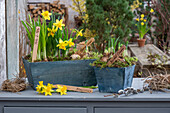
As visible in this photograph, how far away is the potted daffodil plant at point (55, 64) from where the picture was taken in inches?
51.1

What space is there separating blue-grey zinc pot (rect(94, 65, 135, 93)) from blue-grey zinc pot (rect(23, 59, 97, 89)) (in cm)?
12

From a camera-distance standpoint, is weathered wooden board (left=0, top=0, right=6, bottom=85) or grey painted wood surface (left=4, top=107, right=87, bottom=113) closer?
grey painted wood surface (left=4, top=107, right=87, bottom=113)

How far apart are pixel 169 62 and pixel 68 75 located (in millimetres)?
3165

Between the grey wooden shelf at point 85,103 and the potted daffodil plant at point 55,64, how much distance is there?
5.5 inches

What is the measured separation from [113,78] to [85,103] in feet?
0.64

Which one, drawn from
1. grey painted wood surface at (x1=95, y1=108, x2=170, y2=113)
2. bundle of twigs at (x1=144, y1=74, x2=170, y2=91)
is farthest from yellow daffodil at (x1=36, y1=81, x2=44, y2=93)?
bundle of twigs at (x1=144, y1=74, x2=170, y2=91)

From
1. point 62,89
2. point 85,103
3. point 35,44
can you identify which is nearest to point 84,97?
point 85,103

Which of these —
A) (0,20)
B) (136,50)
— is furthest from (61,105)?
(136,50)

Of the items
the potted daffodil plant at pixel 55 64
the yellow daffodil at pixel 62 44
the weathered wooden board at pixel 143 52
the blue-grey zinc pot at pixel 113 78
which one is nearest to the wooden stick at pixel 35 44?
the potted daffodil plant at pixel 55 64

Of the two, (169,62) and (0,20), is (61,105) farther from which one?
(169,62)

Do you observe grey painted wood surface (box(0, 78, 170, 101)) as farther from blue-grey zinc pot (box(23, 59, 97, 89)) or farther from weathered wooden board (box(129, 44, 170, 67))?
weathered wooden board (box(129, 44, 170, 67))

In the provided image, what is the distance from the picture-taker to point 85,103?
1.18 meters

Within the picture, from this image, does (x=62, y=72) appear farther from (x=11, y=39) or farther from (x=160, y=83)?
(x=11, y=39)

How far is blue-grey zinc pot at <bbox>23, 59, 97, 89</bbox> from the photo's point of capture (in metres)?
1.29
